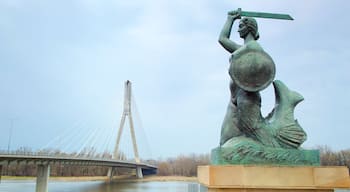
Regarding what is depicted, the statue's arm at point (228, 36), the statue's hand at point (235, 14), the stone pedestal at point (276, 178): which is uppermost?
the statue's hand at point (235, 14)

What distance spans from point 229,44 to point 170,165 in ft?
191

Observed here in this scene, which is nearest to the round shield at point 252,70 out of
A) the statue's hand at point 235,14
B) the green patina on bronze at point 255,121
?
the green patina on bronze at point 255,121

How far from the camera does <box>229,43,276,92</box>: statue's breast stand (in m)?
5.16

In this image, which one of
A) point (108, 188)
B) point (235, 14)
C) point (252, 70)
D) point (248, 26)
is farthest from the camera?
point (108, 188)

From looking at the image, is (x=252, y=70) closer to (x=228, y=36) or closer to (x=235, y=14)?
(x=228, y=36)

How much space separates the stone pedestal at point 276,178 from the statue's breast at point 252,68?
1430 millimetres

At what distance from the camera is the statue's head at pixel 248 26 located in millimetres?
5711

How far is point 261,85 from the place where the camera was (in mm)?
5219

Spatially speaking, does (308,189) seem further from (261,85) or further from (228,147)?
(261,85)

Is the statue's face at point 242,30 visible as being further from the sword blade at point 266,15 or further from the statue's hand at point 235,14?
the sword blade at point 266,15

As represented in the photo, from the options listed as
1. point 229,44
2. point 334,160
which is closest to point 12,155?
point 229,44

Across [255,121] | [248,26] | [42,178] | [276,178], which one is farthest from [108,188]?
[276,178]

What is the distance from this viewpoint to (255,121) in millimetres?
5297

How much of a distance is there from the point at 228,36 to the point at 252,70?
3.37ft
